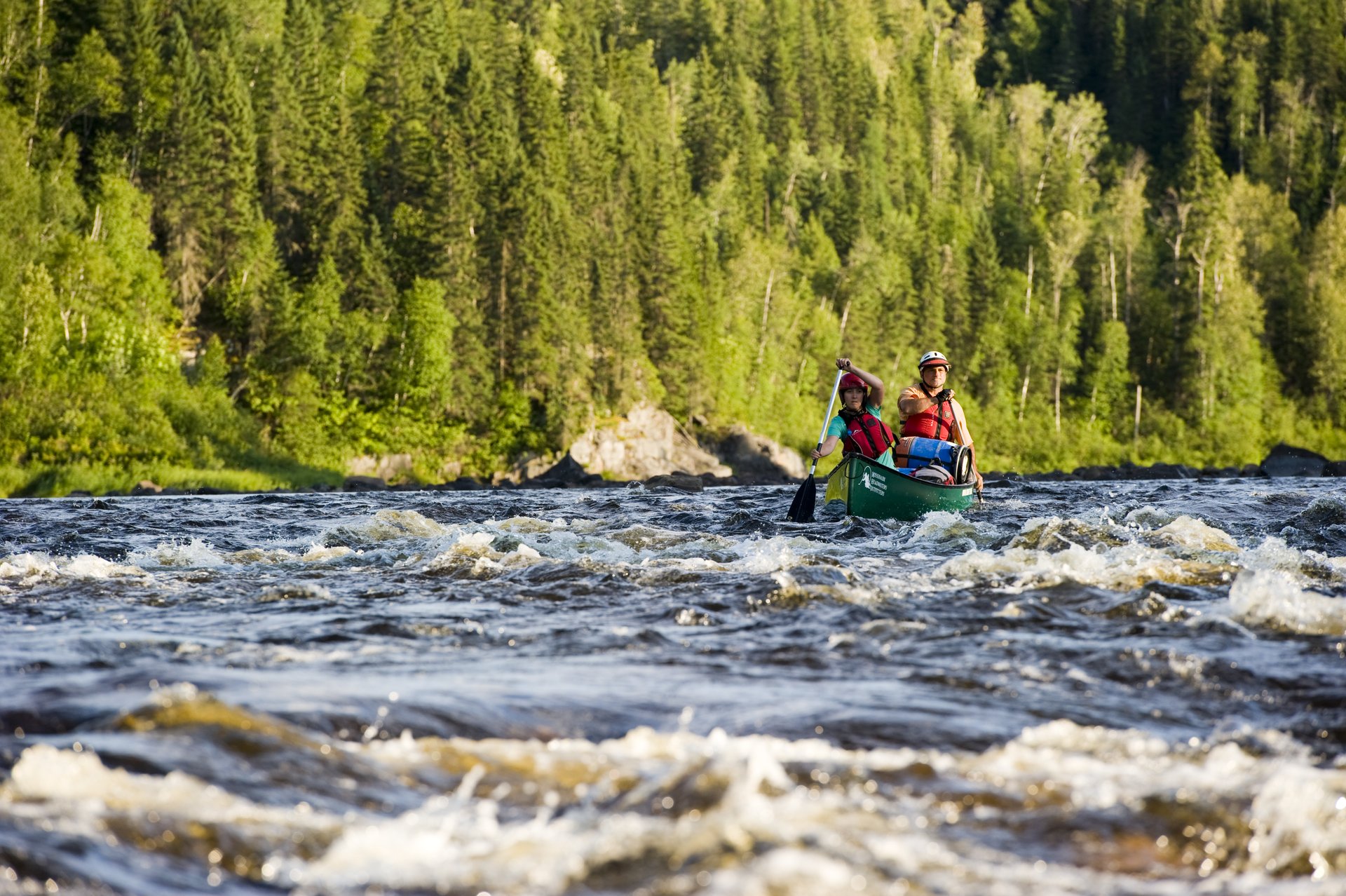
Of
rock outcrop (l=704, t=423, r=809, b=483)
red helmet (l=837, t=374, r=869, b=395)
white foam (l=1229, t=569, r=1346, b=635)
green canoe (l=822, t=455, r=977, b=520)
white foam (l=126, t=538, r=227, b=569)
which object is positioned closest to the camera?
white foam (l=1229, t=569, r=1346, b=635)

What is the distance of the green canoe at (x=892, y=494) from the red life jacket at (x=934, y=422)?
2.91ft

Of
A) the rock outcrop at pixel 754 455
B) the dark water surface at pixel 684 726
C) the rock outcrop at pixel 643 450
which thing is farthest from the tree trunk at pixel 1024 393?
the dark water surface at pixel 684 726

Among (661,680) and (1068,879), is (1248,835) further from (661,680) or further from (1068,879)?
(661,680)

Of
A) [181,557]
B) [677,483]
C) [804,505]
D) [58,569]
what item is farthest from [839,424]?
[677,483]

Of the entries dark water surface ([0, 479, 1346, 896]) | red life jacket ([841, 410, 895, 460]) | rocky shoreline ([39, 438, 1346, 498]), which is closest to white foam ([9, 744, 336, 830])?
dark water surface ([0, 479, 1346, 896])

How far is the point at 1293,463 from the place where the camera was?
140ft

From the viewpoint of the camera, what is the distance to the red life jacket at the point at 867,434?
17.7 m

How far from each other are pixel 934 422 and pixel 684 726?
39.6 ft

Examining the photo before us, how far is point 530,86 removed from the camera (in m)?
63.2

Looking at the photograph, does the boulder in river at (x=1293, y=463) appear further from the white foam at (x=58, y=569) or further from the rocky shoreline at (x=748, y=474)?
the white foam at (x=58, y=569)

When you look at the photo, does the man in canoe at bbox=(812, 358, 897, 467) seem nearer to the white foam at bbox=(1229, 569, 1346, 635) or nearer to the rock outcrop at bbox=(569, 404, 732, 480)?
the white foam at bbox=(1229, 569, 1346, 635)

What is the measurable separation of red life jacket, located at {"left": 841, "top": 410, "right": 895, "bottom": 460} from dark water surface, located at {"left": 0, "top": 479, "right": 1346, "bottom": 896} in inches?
244

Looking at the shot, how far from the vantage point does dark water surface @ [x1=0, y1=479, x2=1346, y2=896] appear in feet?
13.1

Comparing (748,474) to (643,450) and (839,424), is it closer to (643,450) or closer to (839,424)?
(643,450)
